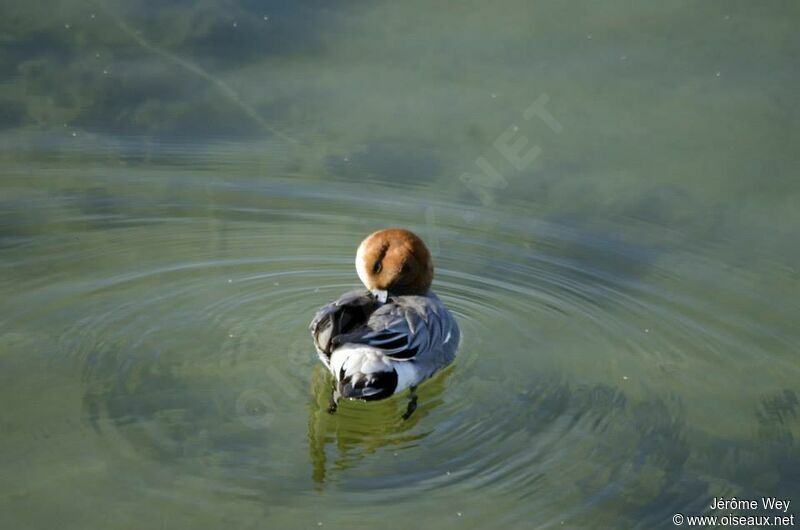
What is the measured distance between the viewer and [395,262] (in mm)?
6844

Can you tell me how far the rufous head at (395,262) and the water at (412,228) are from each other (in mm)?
325

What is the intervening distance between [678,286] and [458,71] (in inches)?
115

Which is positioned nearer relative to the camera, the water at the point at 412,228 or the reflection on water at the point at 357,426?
the water at the point at 412,228

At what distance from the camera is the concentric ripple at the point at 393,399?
5.39m

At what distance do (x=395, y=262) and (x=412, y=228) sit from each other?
3.33ft

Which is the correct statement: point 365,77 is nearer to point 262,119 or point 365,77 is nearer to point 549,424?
point 262,119

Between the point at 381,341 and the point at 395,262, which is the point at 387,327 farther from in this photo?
the point at 395,262

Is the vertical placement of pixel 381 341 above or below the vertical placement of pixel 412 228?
below

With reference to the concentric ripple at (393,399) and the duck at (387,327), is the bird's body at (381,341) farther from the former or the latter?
the concentric ripple at (393,399)

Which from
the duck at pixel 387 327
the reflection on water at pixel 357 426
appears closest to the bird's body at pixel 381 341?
the duck at pixel 387 327

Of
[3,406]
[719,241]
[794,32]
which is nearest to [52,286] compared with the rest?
[3,406]

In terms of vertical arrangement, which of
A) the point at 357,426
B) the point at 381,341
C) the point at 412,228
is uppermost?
the point at 412,228

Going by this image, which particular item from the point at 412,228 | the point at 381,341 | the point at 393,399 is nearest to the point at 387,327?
the point at 381,341

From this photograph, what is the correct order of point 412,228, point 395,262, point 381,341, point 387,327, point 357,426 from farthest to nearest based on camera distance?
1. point 412,228
2. point 395,262
3. point 387,327
4. point 381,341
5. point 357,426
